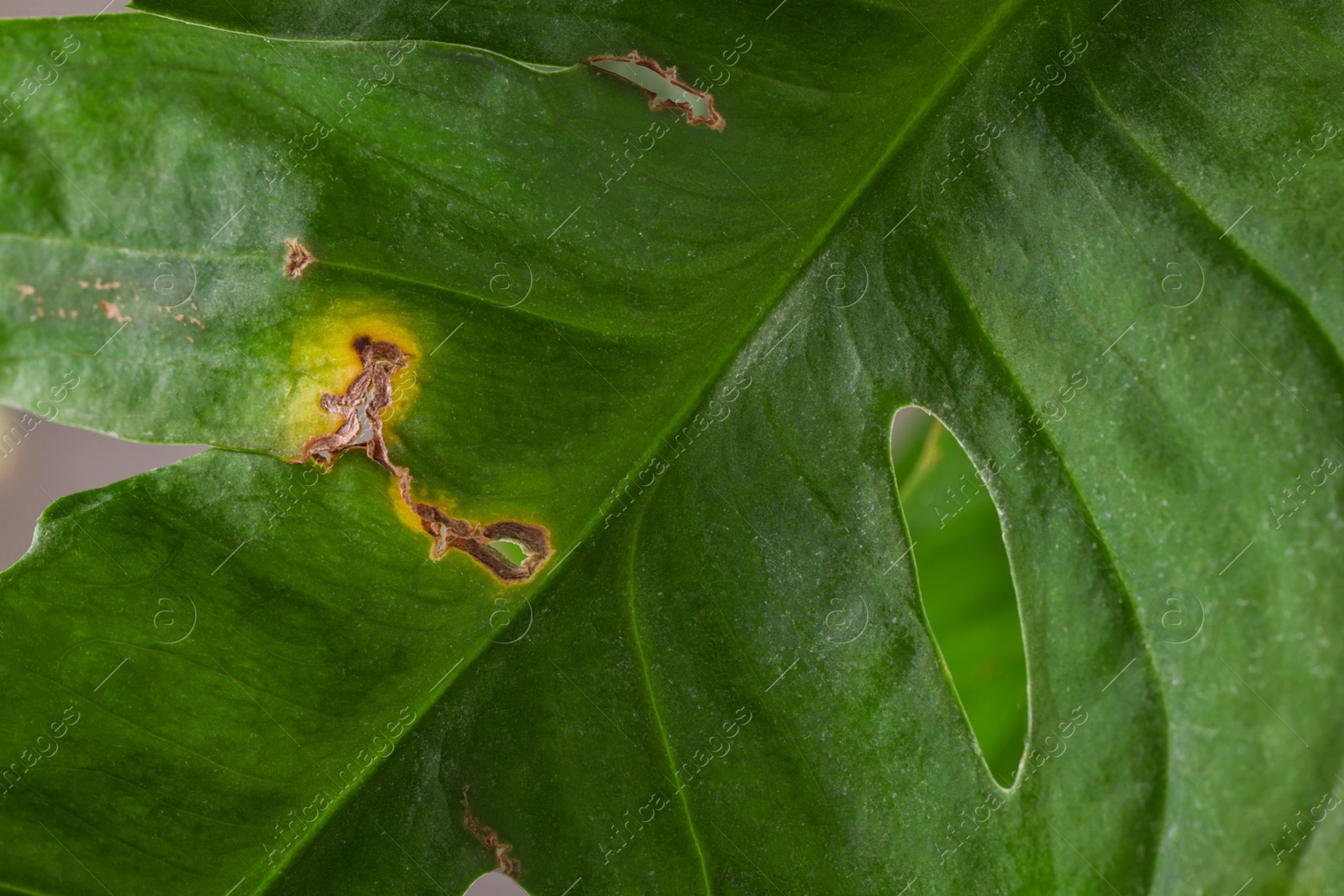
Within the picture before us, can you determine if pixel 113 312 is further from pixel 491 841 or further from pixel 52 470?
pixel 52 470

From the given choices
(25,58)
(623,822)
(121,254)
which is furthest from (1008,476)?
(25,58)

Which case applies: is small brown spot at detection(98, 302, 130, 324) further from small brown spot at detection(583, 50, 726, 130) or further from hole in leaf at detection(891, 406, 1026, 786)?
hole in leaf at detection(891, 406, 1026, 786)

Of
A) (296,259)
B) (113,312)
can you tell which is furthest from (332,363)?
(113,312)

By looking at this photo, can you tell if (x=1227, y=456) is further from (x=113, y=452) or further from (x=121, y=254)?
(x=113, y=452)

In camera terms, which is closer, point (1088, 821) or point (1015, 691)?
point (1088, 821)

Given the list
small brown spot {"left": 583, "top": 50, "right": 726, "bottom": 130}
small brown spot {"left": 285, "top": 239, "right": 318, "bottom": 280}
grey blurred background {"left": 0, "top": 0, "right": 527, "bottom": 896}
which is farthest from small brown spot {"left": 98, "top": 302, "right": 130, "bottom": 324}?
grey blurred background {"left": 0, "top": 0, "right": 527, "bottom": 896}

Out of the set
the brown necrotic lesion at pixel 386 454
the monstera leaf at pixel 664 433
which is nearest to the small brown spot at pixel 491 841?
the monstera leaf at pixel 664 433
